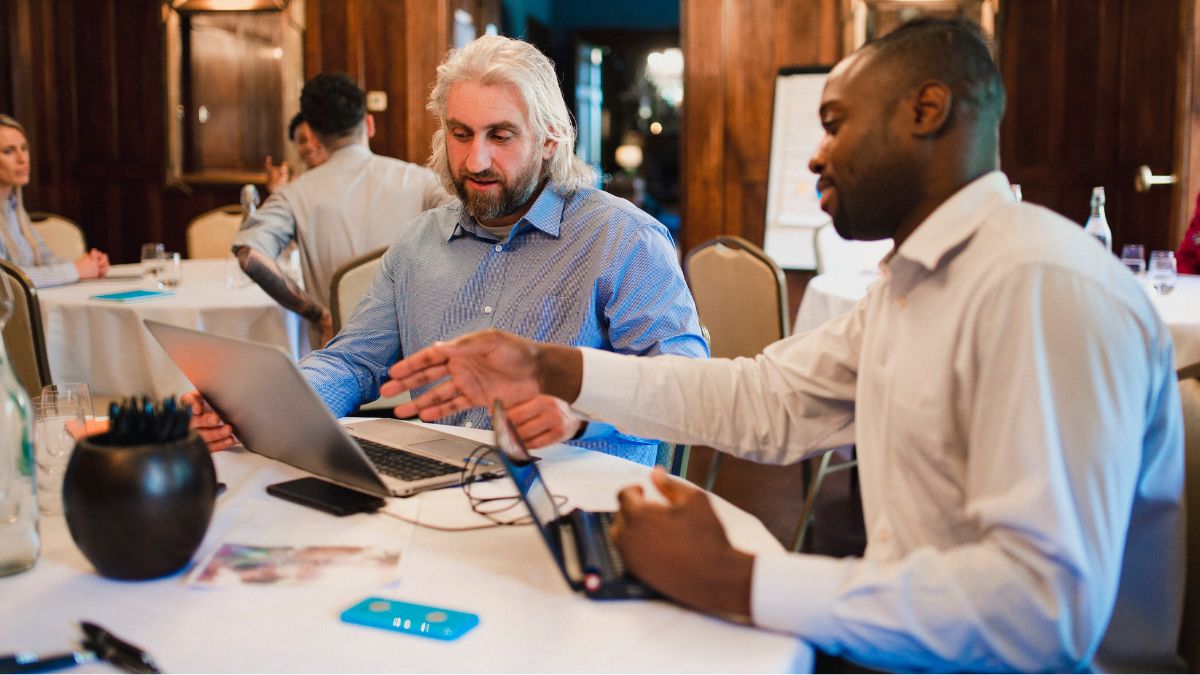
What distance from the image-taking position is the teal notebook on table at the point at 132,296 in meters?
3.66

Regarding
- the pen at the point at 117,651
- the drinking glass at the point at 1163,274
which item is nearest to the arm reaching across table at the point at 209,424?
the pen at the point at 117,651

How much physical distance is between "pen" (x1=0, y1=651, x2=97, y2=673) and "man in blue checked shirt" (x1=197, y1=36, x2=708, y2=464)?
3.46 feet

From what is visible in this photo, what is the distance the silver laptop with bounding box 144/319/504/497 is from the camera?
1.27 meters

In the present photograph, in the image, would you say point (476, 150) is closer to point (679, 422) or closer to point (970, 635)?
point (679, 422)

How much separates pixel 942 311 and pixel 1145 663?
46 cm

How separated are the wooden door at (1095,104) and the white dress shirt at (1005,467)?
5.09 metres

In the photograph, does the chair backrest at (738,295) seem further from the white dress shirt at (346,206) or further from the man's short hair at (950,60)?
the man's short hair at (950,60)

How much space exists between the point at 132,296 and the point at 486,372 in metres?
2.73

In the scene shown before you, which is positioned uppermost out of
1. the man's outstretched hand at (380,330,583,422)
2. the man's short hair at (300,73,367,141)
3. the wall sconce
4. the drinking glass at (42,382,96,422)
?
the wall sconce

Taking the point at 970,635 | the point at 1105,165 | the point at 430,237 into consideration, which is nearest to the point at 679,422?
the point at 970,635

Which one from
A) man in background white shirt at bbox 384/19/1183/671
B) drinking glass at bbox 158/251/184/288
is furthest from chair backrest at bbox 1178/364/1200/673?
drinking glass at bbox 158/251/184/288

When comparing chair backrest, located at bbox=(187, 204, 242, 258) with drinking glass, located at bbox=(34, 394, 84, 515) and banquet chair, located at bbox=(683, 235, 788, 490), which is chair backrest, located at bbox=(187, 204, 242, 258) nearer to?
banquet chair, located at bbox=(683, 235, 788, 490)

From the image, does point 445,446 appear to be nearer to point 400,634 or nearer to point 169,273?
point 400,634

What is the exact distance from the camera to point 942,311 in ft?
3.62
